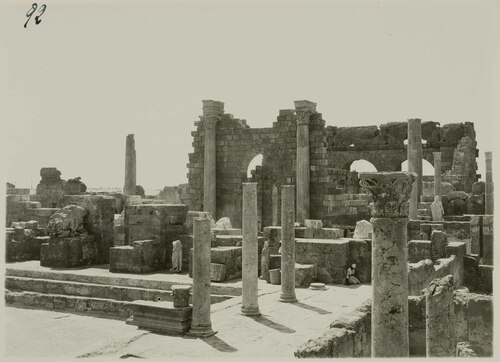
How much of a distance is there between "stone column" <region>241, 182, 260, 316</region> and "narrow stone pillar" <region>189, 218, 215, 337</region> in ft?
3.48

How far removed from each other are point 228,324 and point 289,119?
12706 mm

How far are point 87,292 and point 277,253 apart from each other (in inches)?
190

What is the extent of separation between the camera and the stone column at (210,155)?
2081 cm

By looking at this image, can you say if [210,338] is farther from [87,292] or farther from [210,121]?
[210,121]

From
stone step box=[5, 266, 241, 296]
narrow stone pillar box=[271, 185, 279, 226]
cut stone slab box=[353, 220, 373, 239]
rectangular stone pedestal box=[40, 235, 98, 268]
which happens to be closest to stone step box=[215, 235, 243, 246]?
stone step box=[5, 266, 241, 296]

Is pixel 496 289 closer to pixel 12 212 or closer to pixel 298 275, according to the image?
pixel 298 275

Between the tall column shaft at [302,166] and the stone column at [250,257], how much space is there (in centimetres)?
1010

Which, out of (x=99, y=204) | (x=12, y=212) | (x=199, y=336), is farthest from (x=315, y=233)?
(x=12, y=212)

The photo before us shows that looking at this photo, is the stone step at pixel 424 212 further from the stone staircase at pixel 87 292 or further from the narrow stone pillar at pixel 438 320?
the narrow stone pillar at pixel 438 320

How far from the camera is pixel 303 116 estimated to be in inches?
752

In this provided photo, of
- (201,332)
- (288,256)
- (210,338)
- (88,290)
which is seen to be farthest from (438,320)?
(88,290)

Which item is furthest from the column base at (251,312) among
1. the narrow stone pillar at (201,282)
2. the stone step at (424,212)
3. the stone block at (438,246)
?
the stone step at (424,212)

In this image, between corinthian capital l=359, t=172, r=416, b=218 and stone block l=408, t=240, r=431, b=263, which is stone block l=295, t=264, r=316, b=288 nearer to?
stone block l=408, t=240, r=431, b=263

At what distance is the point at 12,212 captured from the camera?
20.6 m
